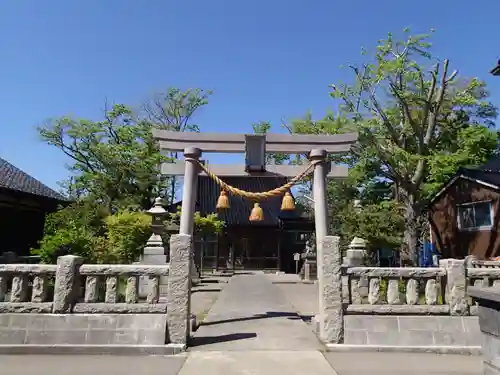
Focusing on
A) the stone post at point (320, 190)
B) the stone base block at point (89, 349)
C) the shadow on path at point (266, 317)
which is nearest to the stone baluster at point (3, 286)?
the stone base block at point (89, 349)

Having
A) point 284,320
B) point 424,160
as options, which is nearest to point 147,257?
point 284,320

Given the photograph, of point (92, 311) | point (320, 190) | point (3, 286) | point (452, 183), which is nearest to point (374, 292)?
point (320, 190)

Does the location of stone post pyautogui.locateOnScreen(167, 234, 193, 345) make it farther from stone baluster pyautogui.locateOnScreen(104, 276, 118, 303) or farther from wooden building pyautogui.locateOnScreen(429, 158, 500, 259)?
wooden building pyautogui.locateOnScreen(429, 158, 500, 259)

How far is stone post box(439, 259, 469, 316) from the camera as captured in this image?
20.0 feet

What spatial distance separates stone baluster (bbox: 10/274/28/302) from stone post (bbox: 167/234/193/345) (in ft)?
7.56

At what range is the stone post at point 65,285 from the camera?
230 inches

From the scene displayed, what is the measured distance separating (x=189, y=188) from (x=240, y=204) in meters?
22.5

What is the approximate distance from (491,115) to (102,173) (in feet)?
83.1

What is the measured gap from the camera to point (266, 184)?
103ft

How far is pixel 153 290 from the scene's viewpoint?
19.9 feet

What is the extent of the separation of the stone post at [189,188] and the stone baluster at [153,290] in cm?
136

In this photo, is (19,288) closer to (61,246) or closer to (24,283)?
(24,283)

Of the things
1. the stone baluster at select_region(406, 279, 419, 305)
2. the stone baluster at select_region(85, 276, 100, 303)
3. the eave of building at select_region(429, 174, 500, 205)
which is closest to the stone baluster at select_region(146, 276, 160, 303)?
the stone baluster at select_region(85, 276, 100, 303)

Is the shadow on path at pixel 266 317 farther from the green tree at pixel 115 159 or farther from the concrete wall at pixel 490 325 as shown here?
the green tree at pixel 115 159
